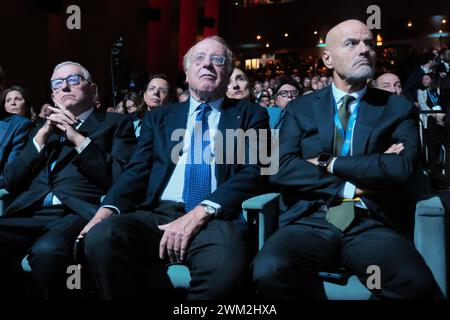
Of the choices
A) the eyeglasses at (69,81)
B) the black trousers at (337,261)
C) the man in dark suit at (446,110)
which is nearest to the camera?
the black trousers at (337,261)

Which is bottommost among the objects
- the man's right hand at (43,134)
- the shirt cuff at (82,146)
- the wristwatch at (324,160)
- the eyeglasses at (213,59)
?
the wristwatch at (324,160)

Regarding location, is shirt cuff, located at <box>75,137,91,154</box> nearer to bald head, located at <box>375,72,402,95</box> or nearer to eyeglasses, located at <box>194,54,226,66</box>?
eyeglasses, located at <box>194,54,226,66</box>

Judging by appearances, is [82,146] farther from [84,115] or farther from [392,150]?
[392,150]

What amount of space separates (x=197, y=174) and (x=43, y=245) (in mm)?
659

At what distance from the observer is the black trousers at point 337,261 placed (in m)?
1.51

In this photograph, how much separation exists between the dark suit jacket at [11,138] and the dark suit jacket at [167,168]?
2.62 feet

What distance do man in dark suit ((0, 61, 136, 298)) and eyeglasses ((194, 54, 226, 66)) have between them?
496mm

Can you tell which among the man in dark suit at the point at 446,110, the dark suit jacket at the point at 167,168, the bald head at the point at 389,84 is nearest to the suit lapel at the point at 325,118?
the dark suit jacket at the point at 167,168

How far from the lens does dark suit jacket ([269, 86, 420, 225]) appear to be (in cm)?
171

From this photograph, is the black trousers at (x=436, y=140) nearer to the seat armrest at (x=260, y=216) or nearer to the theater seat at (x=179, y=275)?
the seat armrest at (x=260, y=216)

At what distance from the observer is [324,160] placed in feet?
5.91

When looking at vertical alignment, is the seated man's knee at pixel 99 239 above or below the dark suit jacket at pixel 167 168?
below

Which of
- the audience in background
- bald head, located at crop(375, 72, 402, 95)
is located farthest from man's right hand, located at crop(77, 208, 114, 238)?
bald head, located at crop(375, 72, 402, 95)
